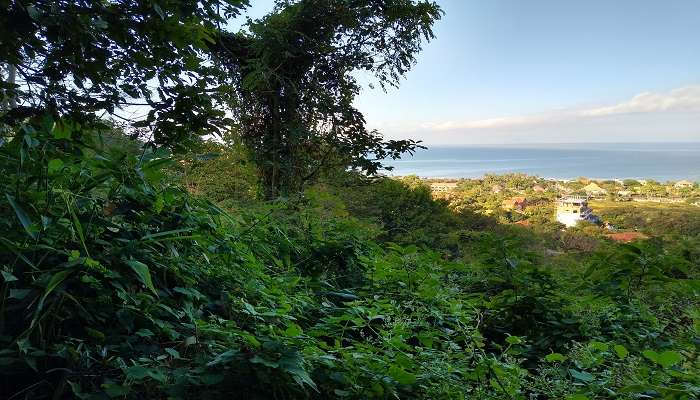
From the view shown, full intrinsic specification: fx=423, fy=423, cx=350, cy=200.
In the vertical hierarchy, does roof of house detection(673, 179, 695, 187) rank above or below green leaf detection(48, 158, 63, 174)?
below

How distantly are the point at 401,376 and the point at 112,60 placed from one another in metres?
1.17

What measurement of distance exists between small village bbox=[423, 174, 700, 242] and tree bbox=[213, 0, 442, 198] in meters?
2.15

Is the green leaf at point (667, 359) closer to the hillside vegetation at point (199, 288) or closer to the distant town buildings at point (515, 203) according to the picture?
the hillside vegetation at point (199, 288)

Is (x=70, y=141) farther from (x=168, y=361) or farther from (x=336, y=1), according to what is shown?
(x=336, y=1)

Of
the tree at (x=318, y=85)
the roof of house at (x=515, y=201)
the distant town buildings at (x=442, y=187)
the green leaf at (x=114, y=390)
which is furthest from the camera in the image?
the distant town buildings at (x=442, y=187)

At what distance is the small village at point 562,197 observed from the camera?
4.66m

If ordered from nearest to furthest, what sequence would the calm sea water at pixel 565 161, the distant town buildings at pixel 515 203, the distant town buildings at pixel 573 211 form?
the distant town buildings at pixel 573 211 < the calm sea water at pixel 565 161 < the distant town buildings at pixel 515 203

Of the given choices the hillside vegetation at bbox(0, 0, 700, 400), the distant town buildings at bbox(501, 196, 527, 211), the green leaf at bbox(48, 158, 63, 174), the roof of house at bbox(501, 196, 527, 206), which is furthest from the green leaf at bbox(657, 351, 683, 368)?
the roof of house at bbox(501, 196, 527, 206)

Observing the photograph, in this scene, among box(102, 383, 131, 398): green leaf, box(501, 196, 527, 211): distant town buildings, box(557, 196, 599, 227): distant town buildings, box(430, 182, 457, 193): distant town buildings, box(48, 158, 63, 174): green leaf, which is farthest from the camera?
box(430, 182, 457, 193): distant town buildings

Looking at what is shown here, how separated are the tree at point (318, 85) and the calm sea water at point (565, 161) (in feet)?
2.37

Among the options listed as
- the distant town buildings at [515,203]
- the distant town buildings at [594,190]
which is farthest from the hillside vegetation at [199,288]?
the distant town buildings at [515,203]

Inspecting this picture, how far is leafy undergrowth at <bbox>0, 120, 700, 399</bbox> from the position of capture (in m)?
0.88

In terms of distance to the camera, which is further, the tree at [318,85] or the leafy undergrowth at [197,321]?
the tree at [318,85]

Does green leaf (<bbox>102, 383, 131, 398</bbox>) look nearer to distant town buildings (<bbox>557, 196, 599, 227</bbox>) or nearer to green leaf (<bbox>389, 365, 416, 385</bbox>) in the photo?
green leaf (<bbox>389, 365, 416, 385</bbox>)
